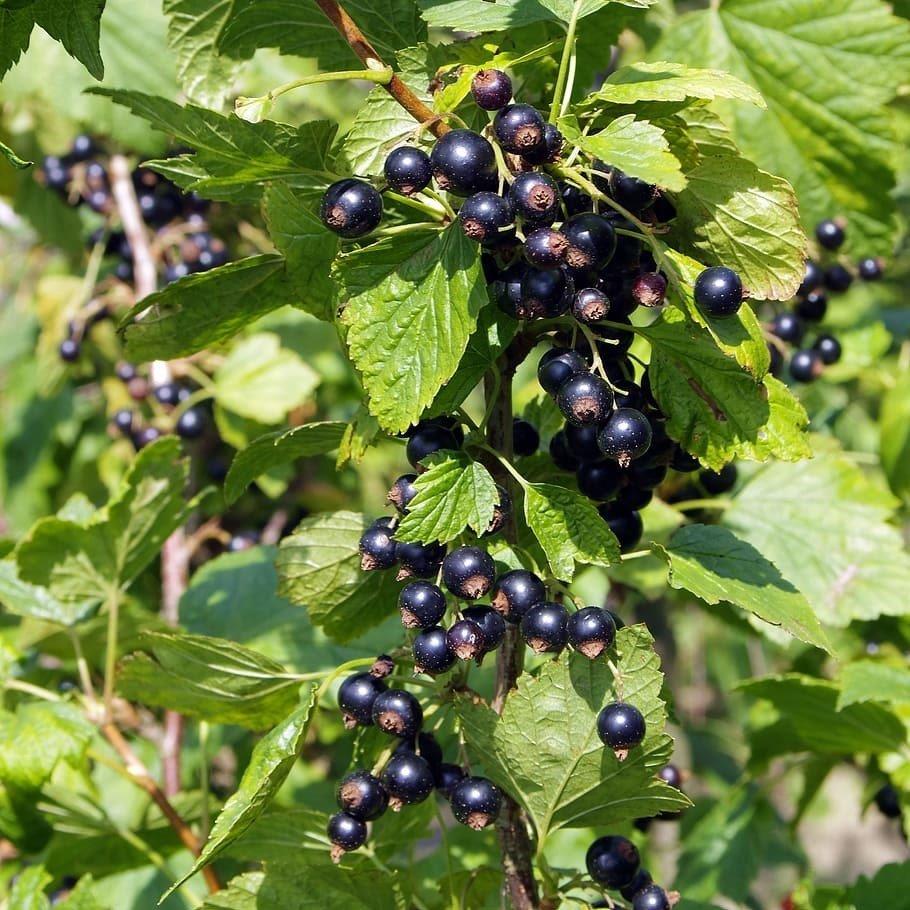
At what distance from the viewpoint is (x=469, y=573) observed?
1.05 m

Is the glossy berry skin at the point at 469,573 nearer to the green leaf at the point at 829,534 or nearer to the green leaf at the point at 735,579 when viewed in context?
the green leaf at the point at 735,579

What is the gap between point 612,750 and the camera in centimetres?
106

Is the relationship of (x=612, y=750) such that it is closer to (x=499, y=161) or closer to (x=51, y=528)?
(x=499, y=161)

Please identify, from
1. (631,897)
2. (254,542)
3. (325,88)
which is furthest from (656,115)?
(325,88)

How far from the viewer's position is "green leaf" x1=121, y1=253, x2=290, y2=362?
119 cm

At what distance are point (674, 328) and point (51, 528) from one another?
100 centimetres

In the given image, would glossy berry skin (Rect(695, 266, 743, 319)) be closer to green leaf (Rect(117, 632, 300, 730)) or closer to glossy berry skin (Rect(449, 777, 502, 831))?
glossy berry skin (Rect(449, 777, 502, 831))

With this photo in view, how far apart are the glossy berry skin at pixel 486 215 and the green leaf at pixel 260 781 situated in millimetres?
464

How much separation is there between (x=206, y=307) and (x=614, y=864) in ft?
2.34

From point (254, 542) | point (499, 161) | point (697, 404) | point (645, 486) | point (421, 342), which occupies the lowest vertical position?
point (254, 542)

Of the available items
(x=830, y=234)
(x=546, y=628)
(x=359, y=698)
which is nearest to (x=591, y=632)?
(x=546, y=628)

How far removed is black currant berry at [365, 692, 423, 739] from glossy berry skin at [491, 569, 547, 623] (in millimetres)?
130

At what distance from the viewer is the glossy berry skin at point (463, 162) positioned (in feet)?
3.22

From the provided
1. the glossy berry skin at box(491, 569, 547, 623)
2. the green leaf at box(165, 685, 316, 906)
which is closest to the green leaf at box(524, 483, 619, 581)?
the glossy berry skin at box(491, 569, 547, 623)
